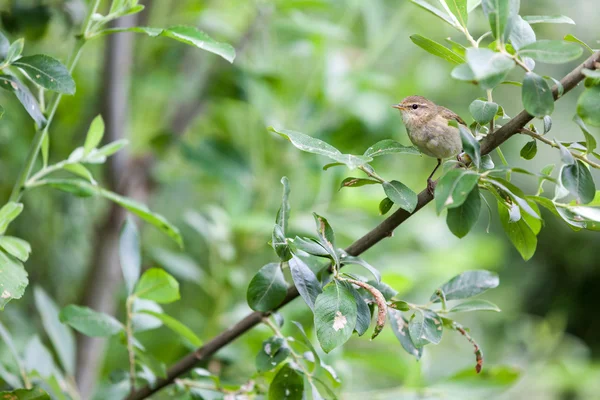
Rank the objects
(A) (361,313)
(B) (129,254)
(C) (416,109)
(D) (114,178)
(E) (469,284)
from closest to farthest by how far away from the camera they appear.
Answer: (A) (361,313) → (E) (469,284) → (B) (129,254) → (C) (416,109) → (D) (114,178)

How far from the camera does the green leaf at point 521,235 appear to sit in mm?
564

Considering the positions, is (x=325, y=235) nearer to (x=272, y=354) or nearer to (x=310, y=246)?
(x=310, y=246)

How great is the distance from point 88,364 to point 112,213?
1.02 feet

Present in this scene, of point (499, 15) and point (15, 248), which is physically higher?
point (499, 15)

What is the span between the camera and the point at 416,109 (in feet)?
2.81

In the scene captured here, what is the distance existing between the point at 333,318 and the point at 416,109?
0.44m

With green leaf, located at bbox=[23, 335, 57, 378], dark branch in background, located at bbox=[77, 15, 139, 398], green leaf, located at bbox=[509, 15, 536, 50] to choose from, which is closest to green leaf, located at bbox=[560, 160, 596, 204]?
green leaf, located at bbox=[509, 15, 536, 50]

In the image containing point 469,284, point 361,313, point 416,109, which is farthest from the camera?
point 416,109

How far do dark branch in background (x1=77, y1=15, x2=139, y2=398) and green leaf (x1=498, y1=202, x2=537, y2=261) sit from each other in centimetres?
81

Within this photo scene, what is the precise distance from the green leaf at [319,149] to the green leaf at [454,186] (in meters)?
0.07

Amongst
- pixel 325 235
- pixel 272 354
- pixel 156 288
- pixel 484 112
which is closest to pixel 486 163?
pixel 484 112

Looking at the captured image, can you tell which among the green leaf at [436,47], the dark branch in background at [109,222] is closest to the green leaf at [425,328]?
the green leaf at [436,47]

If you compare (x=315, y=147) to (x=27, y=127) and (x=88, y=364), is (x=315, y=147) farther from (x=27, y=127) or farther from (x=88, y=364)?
(x=27, y=127)

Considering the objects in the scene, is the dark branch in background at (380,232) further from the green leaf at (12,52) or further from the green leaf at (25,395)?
the green leaf at (12,52)
